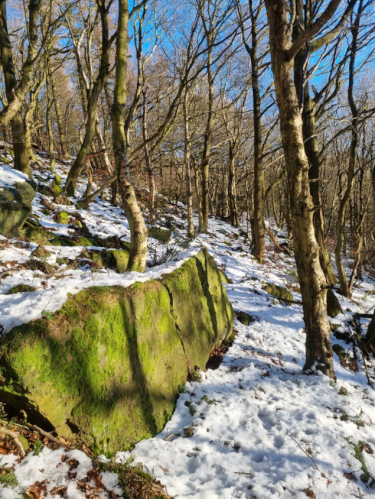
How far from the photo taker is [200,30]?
9562mm

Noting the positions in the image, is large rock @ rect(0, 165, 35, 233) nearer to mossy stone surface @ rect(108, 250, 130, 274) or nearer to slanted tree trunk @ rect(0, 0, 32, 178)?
slanted tree trunk @ rect(0, 0, 32, 178)

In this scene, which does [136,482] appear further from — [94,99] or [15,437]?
[94,99]

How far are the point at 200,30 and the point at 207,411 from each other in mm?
12364

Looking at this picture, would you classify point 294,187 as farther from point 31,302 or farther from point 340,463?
point 31,302

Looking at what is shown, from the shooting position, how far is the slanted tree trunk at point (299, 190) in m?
3.34

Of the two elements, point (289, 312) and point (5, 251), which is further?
point (289, 312)

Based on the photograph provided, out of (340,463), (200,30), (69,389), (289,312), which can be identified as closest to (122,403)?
(69,389)

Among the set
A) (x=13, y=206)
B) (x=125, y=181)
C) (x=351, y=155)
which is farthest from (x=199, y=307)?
(x=351, y=155)

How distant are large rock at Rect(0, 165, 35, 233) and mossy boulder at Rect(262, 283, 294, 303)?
21.8 ft

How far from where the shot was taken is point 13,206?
5.32 metres

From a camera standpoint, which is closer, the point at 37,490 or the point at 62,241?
the point at 37,490

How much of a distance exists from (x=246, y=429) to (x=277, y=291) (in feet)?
17.6

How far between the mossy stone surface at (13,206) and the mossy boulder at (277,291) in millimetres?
6650

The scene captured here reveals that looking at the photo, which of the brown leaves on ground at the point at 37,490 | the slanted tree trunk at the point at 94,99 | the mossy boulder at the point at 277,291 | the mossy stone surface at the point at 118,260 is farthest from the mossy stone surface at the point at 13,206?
the mossy boulder at the point at 277,291
